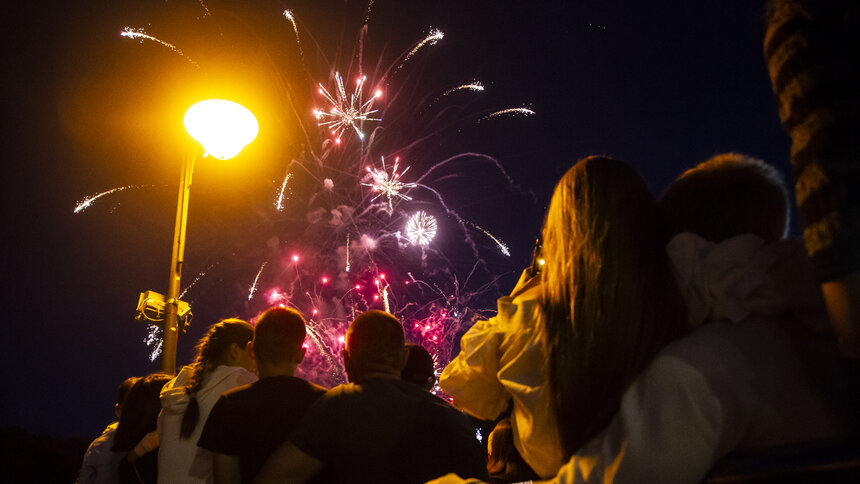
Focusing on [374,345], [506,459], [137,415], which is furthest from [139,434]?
[506,459]

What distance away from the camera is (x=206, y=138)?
24.0ft

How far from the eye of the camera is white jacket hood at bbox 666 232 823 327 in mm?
1180

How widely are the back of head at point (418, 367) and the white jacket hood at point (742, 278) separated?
2.81m

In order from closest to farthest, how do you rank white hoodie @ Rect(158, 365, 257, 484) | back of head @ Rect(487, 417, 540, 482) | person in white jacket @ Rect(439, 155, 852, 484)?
person in white jacket @ Rect(439, 155, 852, 484) < back of head @ Rect(487, 417, 540, 482) < white hoodie @ Rect(158, 365, 257, 484)

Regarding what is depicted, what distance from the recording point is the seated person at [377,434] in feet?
7.98

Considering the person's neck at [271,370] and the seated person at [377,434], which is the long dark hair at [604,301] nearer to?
the seated person at [377,434]

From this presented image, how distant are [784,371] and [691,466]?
318 mm

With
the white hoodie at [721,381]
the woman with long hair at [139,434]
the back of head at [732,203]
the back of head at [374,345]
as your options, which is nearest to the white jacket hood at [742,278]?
the white hoodie at [721,381]

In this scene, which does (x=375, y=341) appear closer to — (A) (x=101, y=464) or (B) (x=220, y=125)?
(A) (x=101, y=464)

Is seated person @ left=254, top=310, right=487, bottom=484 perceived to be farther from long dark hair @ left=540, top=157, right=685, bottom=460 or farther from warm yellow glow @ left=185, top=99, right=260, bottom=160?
warm yellow glow @ left=185, top=99, right=260, bottom=160

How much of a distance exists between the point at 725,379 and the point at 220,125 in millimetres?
7627

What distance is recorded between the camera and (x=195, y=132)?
23.9 ft

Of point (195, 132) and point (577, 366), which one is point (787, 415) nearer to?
point (577, 366)

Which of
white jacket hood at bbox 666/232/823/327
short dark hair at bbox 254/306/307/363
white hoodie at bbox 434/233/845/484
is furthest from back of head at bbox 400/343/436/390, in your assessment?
white jacket hood at bbox 666/232/823/327
